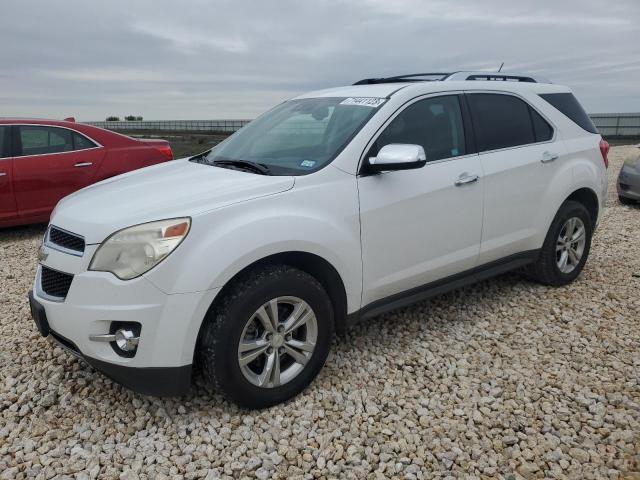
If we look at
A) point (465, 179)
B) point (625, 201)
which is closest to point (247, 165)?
point (465, 179)

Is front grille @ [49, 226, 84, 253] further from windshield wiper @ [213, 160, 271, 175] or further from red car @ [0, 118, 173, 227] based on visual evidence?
red car @ [0, 118, 173, 227]

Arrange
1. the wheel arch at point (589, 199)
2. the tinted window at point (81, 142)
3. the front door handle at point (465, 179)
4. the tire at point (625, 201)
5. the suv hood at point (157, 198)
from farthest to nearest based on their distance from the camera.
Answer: the tire at point (625, 201)
the tinted window at point (81, 142)
the wheel arch at point (589, 199)
the front door handle at point (465, 179)
the suv hood at point (157, 198)

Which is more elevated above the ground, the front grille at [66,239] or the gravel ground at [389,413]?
the front grille at [66,239]

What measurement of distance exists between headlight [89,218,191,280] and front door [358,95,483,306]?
112 cm

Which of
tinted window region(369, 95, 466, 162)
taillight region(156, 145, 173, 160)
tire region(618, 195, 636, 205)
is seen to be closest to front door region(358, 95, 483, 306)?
tinted window region(369, 95, 466, 162)

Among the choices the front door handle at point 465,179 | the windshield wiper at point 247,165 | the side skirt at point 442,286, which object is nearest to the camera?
the windshield wiper at point 247,165

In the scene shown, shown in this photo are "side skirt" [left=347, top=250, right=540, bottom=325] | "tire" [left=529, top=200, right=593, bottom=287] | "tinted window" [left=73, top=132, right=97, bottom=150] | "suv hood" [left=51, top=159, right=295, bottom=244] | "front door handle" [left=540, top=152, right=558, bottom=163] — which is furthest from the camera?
"tinted window" [left=73, top=132, right=97, bottom=150]

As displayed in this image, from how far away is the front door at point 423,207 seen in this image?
129 inches

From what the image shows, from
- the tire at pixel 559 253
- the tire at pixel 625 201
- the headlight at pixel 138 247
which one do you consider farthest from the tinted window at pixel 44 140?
the tire at pixel 625 201

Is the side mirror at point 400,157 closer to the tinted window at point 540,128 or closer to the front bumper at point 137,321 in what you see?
the front bumper at point 137,321

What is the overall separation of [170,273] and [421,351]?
1.90 metres

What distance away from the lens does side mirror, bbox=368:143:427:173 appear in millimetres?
3039

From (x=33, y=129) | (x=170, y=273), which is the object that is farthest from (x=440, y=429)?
(x=33, y=129)

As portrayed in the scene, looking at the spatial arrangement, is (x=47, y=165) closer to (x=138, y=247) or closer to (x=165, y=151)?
(x=165, y=151)
